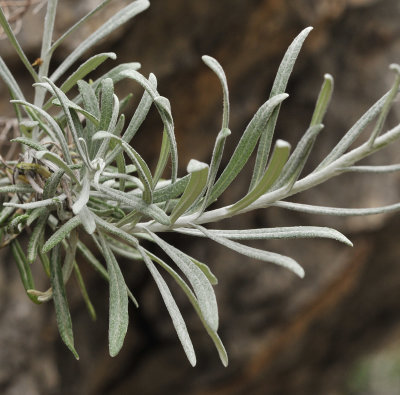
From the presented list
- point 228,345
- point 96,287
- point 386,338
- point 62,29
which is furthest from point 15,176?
point 386,338

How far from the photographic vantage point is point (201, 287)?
0.29 meters

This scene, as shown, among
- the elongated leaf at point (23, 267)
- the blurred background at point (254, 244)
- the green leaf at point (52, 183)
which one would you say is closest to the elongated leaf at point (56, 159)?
the green leaf at point (52, 183)

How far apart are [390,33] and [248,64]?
462 mm

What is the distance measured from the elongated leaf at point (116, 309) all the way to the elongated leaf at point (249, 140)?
7cm

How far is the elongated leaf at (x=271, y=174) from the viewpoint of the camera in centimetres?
25

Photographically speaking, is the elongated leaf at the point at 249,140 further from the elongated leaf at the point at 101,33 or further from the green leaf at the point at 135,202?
the elongated leaf at the point at 101,33

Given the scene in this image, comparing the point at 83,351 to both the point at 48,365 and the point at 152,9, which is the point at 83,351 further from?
the point at 152,9

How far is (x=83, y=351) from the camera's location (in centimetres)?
152

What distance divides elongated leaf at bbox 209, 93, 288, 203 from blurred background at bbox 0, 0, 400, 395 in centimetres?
81

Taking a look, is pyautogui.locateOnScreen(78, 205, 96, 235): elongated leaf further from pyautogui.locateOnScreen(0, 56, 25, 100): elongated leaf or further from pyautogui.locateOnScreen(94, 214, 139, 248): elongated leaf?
pyautogui.locateOnScreen(0, 56, 25, 100): elongated leaf

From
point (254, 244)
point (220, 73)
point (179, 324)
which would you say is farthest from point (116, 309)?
point (254, 244)

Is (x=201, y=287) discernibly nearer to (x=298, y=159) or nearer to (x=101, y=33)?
(x=298, y=159)

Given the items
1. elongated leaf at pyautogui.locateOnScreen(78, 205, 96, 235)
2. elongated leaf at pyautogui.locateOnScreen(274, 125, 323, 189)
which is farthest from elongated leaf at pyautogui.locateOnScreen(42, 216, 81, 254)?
elongated leaf at pyautogui.locateOnScreen(274, 125, 323, 189)

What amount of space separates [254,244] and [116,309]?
1.10 metres
